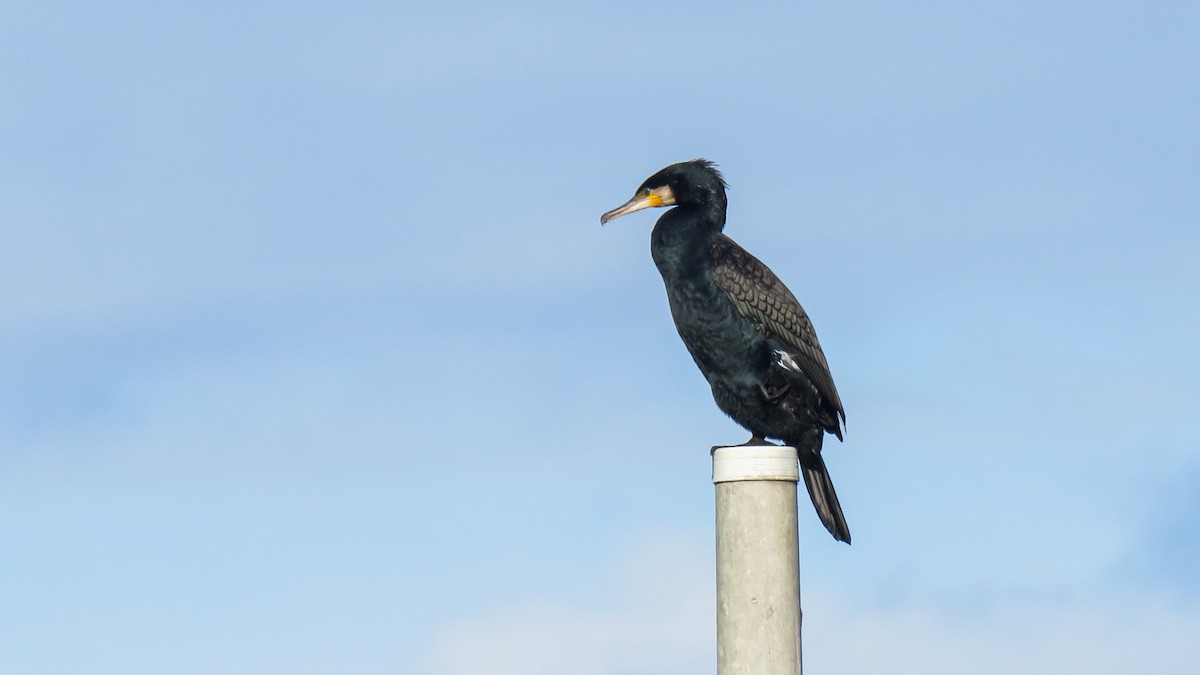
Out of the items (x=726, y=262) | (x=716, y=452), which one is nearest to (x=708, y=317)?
(x=726, y=262)

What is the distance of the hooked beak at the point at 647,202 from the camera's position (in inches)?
347

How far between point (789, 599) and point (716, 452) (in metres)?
0.65

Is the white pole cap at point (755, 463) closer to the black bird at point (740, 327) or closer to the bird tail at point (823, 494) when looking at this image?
the black bird at point (740, 327)

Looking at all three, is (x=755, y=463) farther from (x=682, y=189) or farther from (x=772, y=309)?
(x=682, y=189)

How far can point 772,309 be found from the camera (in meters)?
8.51

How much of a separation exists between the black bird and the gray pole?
6.68 ft

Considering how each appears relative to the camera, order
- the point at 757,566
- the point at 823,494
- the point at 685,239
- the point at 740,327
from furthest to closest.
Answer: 1. the point at 823,494
2. the point at 685,239
3. the point at 740,327
4. the point at 757,566

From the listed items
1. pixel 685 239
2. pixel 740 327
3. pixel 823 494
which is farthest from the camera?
pixel 823 494

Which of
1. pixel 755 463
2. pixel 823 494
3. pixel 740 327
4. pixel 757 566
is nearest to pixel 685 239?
pixel 740 327

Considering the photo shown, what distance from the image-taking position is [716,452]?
657 centimetres

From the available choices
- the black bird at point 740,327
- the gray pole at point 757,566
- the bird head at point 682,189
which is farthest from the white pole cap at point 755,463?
the bird head at point 682,189

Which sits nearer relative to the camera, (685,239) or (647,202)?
(685,239)

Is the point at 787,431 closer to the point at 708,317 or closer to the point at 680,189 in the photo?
the point at 708,317

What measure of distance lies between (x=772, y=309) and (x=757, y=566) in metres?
2.40
